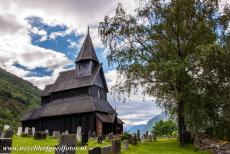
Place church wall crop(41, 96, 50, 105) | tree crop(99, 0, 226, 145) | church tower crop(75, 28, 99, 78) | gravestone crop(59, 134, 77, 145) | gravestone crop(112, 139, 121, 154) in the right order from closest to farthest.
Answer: gravestone crop(59, 134, 77, 145), gravestone crop(112, 139, 121, 154), tree crop(99, 0, 226, 145), church tower crop(75, 28, 99, 78), church wall crop(41, 96, 50, 105)

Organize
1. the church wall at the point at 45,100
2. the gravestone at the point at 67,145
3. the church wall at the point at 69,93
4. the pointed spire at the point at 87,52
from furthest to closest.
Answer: the church wall at the point at 45,100
the pointed spire at the point at 87,52
the church wall at the point at 69,93
the gravestone at the point at 67,145

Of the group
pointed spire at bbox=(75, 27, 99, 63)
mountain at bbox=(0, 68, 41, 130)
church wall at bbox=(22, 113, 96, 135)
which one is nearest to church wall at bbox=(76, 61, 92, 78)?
pointed spire at bbox=(75, 27, 99, 63)

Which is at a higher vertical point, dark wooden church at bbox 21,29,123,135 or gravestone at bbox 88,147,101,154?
dark wooden church at bbox 21,29,123,135

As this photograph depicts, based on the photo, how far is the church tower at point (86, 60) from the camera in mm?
53375

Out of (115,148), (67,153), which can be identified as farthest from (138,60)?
(67,153)

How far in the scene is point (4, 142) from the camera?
48.9 feet

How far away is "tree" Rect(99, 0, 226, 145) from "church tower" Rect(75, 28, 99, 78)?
776 inches

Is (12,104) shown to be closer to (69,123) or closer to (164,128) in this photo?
(69,123)

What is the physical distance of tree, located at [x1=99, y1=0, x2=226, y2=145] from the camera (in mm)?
30281

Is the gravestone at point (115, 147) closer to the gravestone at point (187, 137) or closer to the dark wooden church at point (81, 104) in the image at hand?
the gravestone at point (187, 137)

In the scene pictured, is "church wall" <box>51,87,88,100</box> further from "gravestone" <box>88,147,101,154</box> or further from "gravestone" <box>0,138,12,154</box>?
"gravestone" <box>0,138,12,154</box>

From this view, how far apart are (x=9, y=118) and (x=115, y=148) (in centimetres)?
9203

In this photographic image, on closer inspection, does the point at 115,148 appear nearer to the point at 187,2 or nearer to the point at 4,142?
the point at 4,142

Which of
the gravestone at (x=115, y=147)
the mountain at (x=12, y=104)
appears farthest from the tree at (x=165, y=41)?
the mountain at (x=12, y=104)
